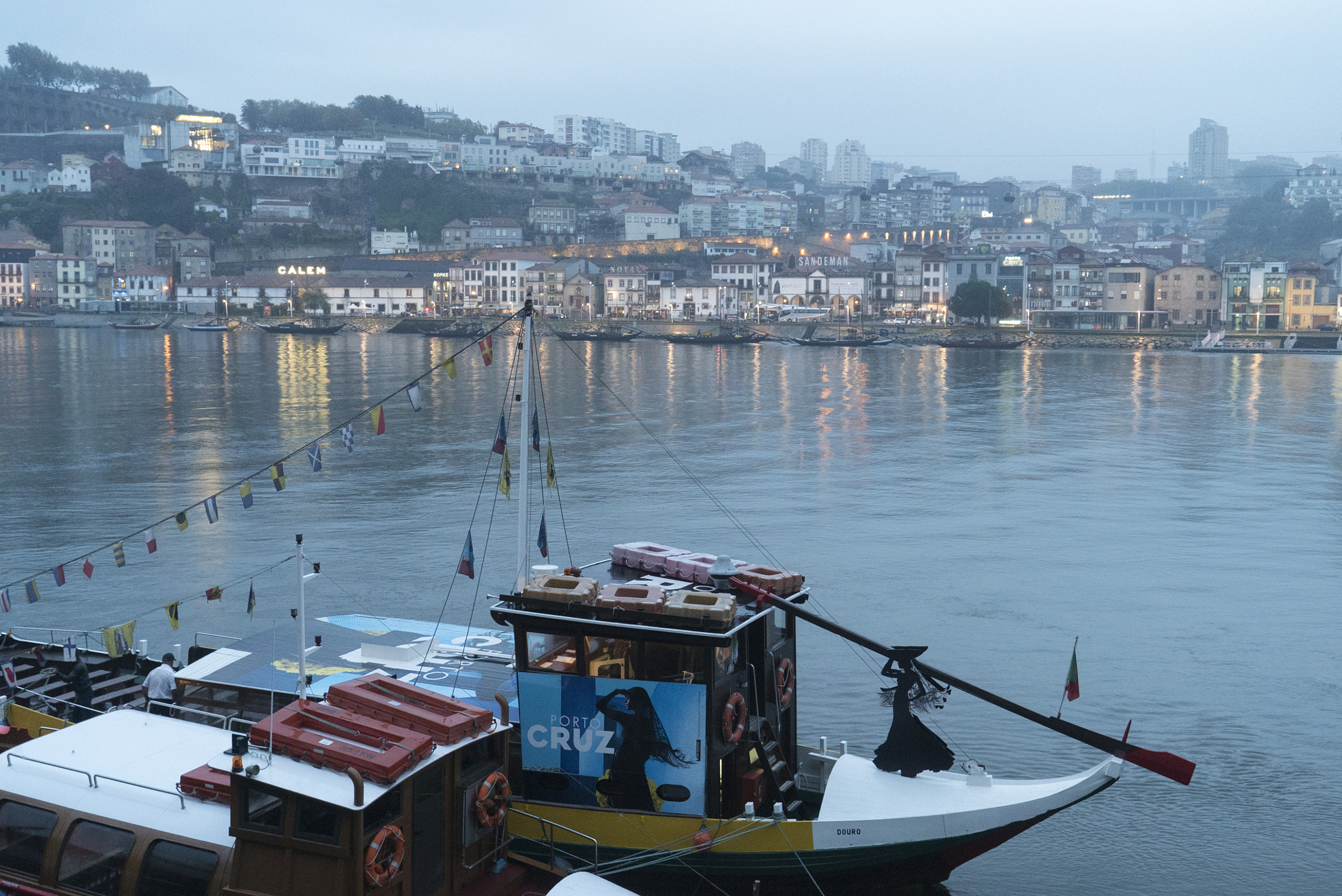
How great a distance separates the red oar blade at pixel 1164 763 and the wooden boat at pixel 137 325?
93192 mm

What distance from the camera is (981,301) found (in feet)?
265

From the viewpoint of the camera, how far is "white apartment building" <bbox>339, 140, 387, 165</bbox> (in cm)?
12075

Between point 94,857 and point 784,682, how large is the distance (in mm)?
3947

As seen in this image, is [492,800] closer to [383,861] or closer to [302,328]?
[383,861]

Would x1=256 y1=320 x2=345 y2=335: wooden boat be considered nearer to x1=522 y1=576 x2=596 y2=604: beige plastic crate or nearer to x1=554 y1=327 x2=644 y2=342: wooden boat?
x1=554 y1=327 x2=644 y2=342: wooden boat

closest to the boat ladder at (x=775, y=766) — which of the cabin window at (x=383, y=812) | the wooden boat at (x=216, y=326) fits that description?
the cabin window at (x=383, y=812)

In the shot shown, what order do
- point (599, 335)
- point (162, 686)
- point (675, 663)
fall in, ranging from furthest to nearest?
point (599, 335) < point (162, 686) < point (675, 663)

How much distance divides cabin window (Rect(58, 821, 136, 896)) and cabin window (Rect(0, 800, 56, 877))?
0.44 feet

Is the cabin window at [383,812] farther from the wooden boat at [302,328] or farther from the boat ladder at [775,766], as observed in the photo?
the wooden boat at [302,328]

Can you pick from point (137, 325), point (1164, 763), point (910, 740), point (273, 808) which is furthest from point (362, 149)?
point (1164, 763)

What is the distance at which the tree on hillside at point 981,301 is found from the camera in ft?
265

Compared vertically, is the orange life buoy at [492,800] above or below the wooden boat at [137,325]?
below

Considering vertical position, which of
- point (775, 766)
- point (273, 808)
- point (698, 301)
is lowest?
point (775, 766)

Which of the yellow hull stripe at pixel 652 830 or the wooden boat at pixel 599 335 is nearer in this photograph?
the yellow hull stripe at pixel 652 830
